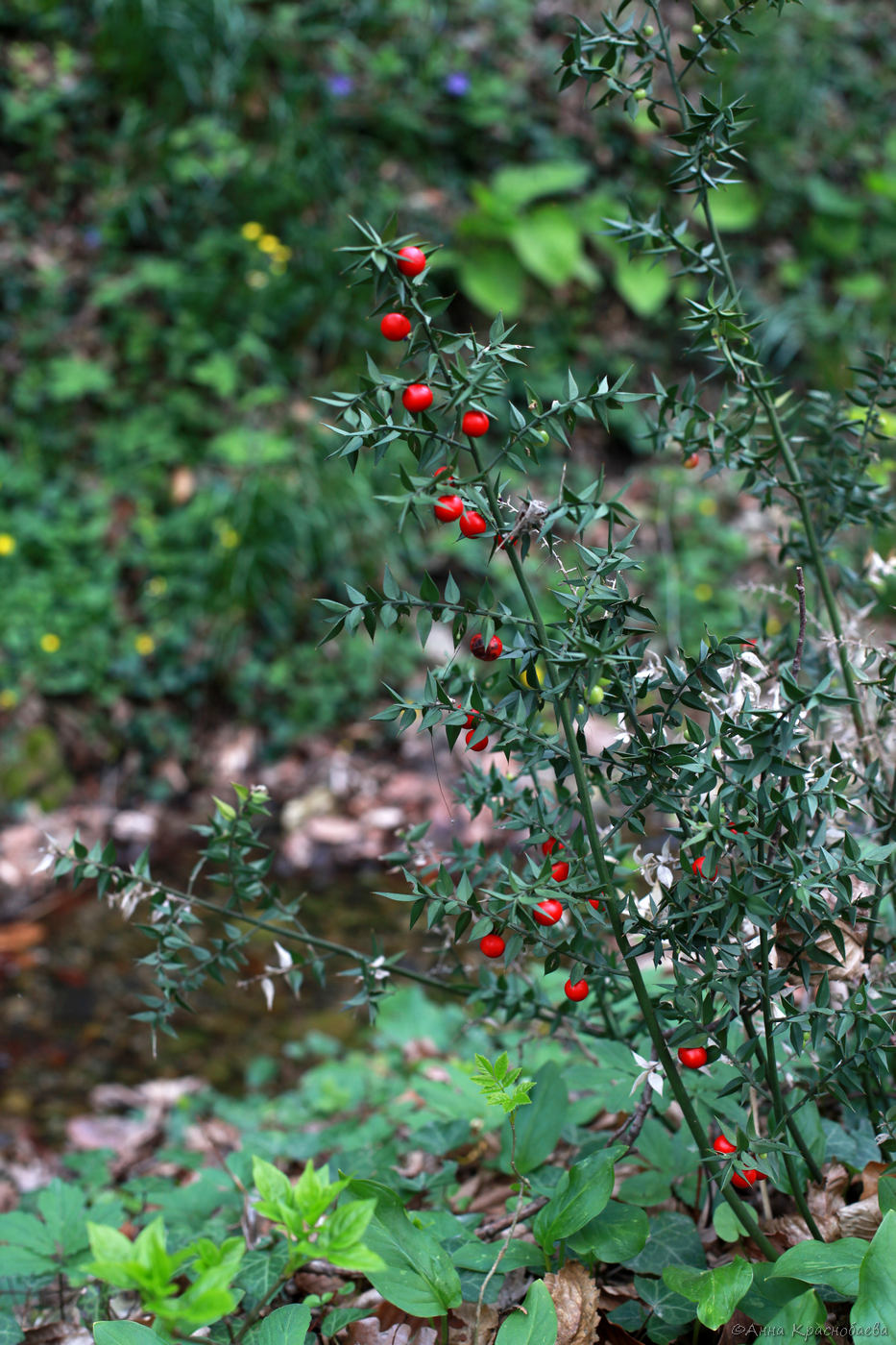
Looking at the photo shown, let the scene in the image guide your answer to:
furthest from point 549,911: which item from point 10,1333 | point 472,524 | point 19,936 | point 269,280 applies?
point 269,280

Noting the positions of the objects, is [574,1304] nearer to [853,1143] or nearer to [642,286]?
[853,1143]

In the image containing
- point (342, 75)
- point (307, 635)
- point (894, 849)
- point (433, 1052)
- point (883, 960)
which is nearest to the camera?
point (894, 849)

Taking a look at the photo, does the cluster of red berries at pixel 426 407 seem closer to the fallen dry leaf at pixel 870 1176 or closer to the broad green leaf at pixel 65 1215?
the fallen dry leaf at pixel 870 1176

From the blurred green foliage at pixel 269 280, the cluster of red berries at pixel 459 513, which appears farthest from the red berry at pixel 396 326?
the blurred green foliage at pixel 269 280

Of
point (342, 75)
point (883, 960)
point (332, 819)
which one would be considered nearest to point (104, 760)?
point (332, 819)

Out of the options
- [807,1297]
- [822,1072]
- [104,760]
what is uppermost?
[822,1072]

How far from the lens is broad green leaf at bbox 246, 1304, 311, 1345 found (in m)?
1.00

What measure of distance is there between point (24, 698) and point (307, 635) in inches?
46.2

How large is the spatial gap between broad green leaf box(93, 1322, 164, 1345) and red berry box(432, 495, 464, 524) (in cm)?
89

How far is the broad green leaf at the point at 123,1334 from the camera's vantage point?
3.16ft

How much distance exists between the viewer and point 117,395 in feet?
13.9

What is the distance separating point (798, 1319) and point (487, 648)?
77 cm

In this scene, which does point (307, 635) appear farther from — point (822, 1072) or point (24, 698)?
point (822, 1072)

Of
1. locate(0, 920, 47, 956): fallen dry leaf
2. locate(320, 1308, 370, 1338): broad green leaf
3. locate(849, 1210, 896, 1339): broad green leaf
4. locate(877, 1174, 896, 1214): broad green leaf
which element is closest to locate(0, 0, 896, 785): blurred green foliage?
locate(0, 920, 47, 956): fallen dry leaf
